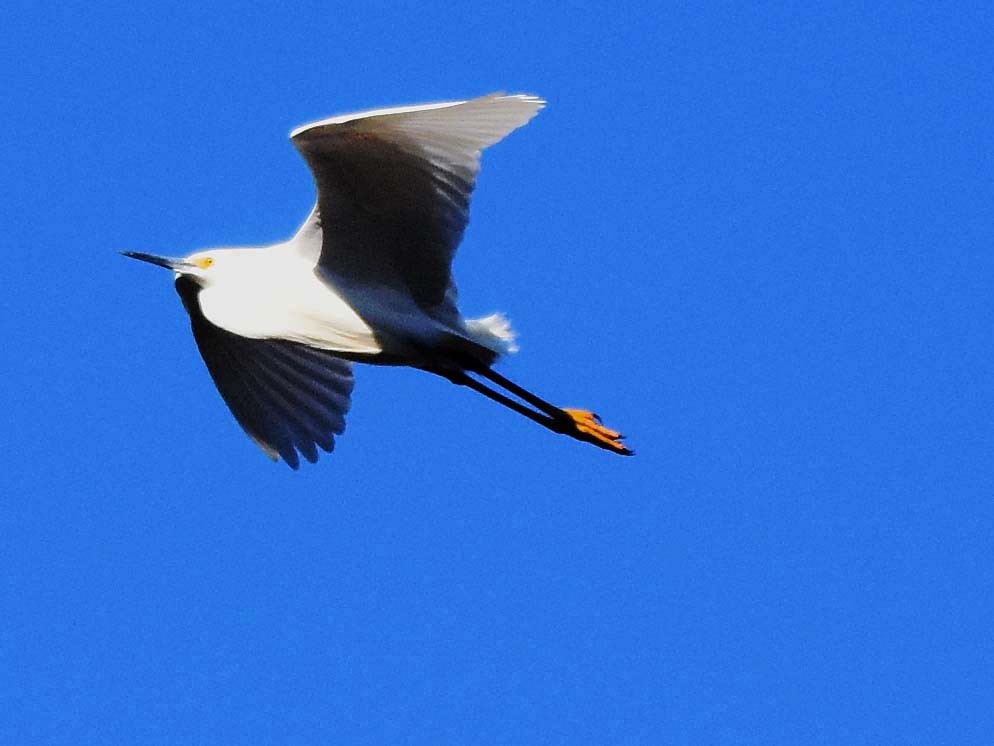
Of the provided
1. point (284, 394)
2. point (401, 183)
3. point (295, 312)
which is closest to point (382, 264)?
point (295, 312)

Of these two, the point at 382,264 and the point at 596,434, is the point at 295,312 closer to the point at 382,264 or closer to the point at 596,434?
the point at 382,264

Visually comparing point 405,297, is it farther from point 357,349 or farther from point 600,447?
point 600,447

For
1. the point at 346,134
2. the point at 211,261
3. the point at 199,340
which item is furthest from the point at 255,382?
the point at 346,134

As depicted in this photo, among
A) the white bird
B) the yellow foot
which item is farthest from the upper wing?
the yellow foot

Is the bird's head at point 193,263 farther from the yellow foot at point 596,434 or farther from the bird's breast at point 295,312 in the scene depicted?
the yellow foot at point 596,434

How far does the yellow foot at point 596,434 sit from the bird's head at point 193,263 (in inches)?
91.2

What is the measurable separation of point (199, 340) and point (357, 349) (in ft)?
5.92

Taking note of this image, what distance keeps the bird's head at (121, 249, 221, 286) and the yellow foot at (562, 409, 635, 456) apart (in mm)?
2316

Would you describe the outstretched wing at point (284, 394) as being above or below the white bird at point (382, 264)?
above

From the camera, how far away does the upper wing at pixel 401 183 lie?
869cm

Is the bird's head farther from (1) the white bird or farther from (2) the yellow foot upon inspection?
(2) the yellow foot

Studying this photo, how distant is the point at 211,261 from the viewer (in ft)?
34.4

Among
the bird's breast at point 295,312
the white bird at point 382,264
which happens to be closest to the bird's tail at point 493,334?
the white bird at point 382,264

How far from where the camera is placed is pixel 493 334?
10445 mm
